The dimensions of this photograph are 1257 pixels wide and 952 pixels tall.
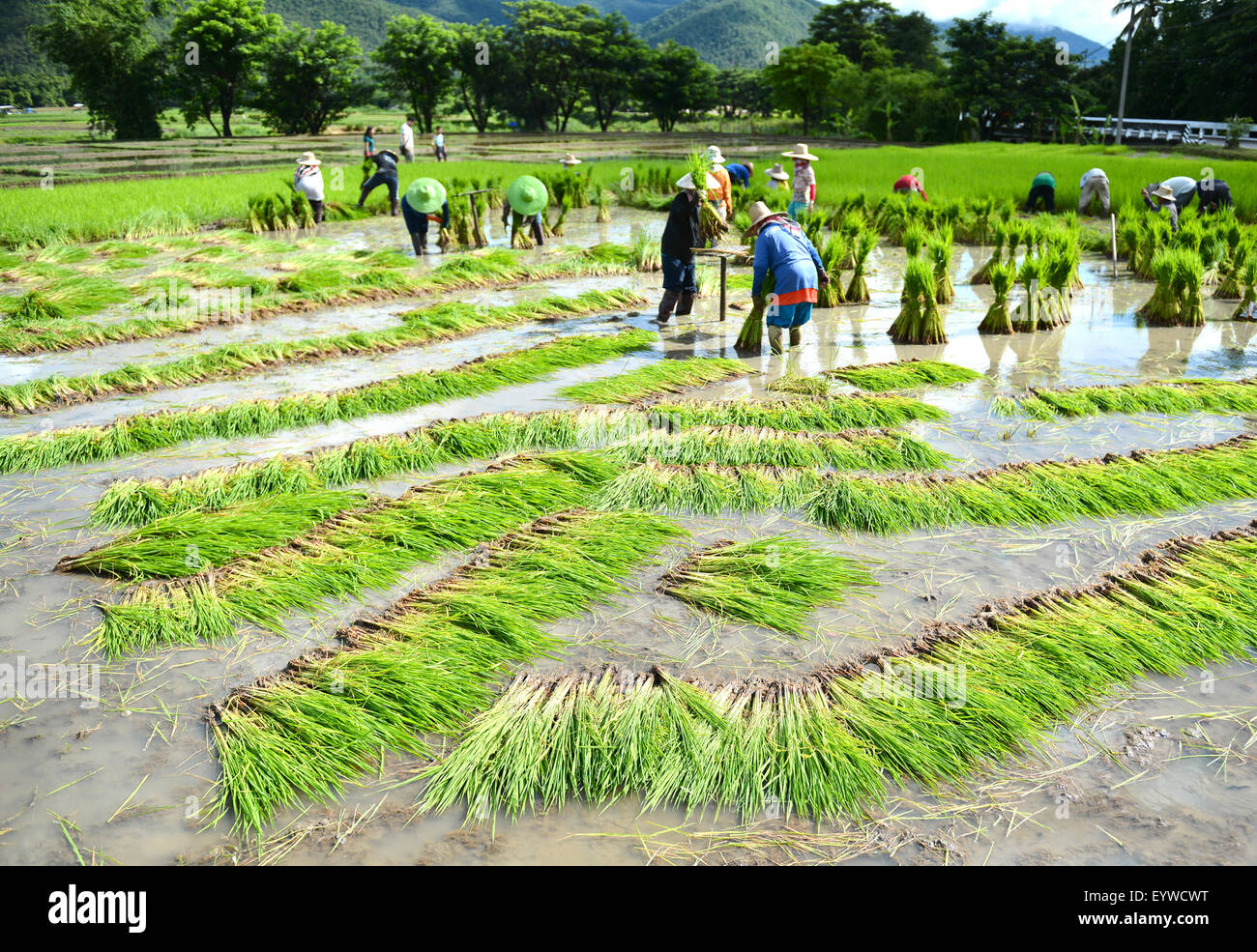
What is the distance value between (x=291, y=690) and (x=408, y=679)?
379 mm

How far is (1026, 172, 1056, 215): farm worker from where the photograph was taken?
46.4 ft

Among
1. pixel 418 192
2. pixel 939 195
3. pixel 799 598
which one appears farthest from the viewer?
pixel 939 195

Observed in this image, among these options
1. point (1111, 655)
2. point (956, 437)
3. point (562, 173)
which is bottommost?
point (1111, 655)

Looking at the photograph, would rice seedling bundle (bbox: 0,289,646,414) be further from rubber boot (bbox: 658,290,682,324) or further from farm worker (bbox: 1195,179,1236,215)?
farm worker (bbox: 1195,179,1236,215)

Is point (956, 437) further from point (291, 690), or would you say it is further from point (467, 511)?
point (291, 690)

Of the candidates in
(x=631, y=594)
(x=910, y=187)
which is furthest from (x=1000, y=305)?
(x=910, y=187)

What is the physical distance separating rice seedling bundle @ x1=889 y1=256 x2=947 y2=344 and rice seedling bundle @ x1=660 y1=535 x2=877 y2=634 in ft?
14.3

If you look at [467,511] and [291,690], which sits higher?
[467,511]

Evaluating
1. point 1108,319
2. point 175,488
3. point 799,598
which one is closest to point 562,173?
point 1108,319

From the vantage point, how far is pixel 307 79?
3791cm

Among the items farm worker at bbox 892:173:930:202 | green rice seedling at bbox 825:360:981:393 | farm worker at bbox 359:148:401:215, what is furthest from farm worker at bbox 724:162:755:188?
green rice seedling at bbox 825:360:981:393

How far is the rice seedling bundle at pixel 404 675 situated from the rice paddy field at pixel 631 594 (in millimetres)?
15

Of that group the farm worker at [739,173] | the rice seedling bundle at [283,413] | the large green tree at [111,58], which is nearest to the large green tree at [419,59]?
the large green tree at [111,58]
